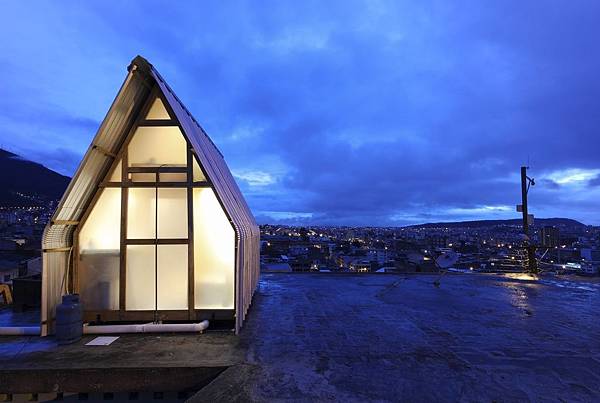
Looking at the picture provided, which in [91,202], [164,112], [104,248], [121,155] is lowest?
[104,248]

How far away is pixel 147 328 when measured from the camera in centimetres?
700

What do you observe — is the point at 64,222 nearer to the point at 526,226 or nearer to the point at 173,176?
the point at 173,176

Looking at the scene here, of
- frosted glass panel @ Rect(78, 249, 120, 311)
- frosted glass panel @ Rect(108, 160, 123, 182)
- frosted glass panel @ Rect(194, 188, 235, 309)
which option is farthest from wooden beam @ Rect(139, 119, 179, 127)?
frosted glass panel @ Rect(78, 249, 120, 311)

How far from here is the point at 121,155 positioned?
777cm

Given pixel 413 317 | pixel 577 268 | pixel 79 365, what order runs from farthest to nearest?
pixel 577 268 → pixel 413 317 → pixel 79 365

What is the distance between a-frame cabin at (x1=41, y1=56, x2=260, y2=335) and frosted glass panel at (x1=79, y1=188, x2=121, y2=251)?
2 cm

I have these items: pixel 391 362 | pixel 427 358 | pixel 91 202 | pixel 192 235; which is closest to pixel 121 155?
pixel 91 202

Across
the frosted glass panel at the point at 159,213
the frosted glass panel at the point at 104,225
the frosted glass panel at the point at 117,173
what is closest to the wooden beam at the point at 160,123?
the frosted glass panel at the point at 117,173

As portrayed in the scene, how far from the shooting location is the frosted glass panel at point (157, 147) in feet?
25.9

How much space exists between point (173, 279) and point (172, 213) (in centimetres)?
142

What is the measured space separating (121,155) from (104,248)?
2036 millimetres

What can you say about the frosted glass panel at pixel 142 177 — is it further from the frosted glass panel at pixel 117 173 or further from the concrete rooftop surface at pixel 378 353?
the concrete rooftop surface at pixel 378 353

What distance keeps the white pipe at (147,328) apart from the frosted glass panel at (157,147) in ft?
11.2

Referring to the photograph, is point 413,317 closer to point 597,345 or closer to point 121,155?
point 597,345
